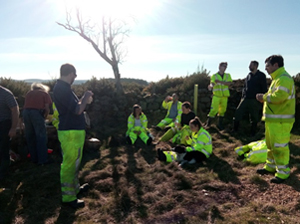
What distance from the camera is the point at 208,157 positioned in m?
5.50

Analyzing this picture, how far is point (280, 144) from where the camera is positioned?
390 cm

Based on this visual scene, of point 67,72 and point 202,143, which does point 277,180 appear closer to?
point 202,143

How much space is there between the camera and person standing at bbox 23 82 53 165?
515cm

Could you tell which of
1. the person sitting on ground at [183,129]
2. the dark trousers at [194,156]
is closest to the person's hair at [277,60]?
the dark trousers at [194,156]

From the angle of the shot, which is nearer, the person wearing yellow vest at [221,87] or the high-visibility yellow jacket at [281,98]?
the high-visibility yellow jacket at [281,98]

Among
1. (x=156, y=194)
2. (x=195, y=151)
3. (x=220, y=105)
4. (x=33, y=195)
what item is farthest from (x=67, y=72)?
(x=220, y=105)

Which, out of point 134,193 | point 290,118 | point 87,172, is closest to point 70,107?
point 134,193

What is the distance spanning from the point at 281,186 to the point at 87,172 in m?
3.80

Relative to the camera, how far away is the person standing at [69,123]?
3.25m

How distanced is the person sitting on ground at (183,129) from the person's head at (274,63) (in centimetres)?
301

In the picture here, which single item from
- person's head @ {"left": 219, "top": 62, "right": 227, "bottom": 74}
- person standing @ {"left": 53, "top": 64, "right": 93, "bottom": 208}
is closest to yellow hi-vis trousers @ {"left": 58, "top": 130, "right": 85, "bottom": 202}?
person standing @ {"left": 53, "top": 64, "right": 93, "bottom": 208}

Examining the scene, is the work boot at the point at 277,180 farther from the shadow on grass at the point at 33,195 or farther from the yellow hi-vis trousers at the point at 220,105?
the yellow hi-vis trousers at the point at 220,105

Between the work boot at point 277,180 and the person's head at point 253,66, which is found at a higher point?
the person's head at point 253,66

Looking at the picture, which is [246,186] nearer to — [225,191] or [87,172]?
[225,191]
